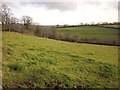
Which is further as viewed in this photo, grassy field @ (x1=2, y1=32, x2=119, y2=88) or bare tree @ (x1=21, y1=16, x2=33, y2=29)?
bare tree @ (x1=21, y1=16, x2=33, y2=29)

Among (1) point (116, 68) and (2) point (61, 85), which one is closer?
(2) point (61, 85)

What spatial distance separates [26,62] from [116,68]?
6824 mm

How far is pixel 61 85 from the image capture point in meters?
10.6

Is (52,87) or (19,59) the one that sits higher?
(19,59)

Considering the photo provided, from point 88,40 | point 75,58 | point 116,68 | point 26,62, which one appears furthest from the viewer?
point 88,40

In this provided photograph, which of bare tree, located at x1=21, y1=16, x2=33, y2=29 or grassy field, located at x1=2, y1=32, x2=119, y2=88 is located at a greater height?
bare tree, located at x1=21, y1=16, x2=33, y2=29

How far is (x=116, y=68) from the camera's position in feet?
50.1

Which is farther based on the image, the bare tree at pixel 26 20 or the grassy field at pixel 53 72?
the bare tree at pixel 26 20

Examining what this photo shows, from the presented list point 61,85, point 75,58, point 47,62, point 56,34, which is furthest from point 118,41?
point 61,85

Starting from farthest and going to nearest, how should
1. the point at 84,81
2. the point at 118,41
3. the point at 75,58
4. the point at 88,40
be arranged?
the point at 88,40 < the point at 118,41 < the point at 75,58 < the point at 84,81

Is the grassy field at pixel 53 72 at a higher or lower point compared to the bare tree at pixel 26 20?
lower

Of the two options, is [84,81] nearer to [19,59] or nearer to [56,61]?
[56,61]

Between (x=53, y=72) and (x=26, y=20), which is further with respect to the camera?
(x=26, y=20)

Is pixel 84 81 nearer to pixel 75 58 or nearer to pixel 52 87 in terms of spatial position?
pixel 52 87
